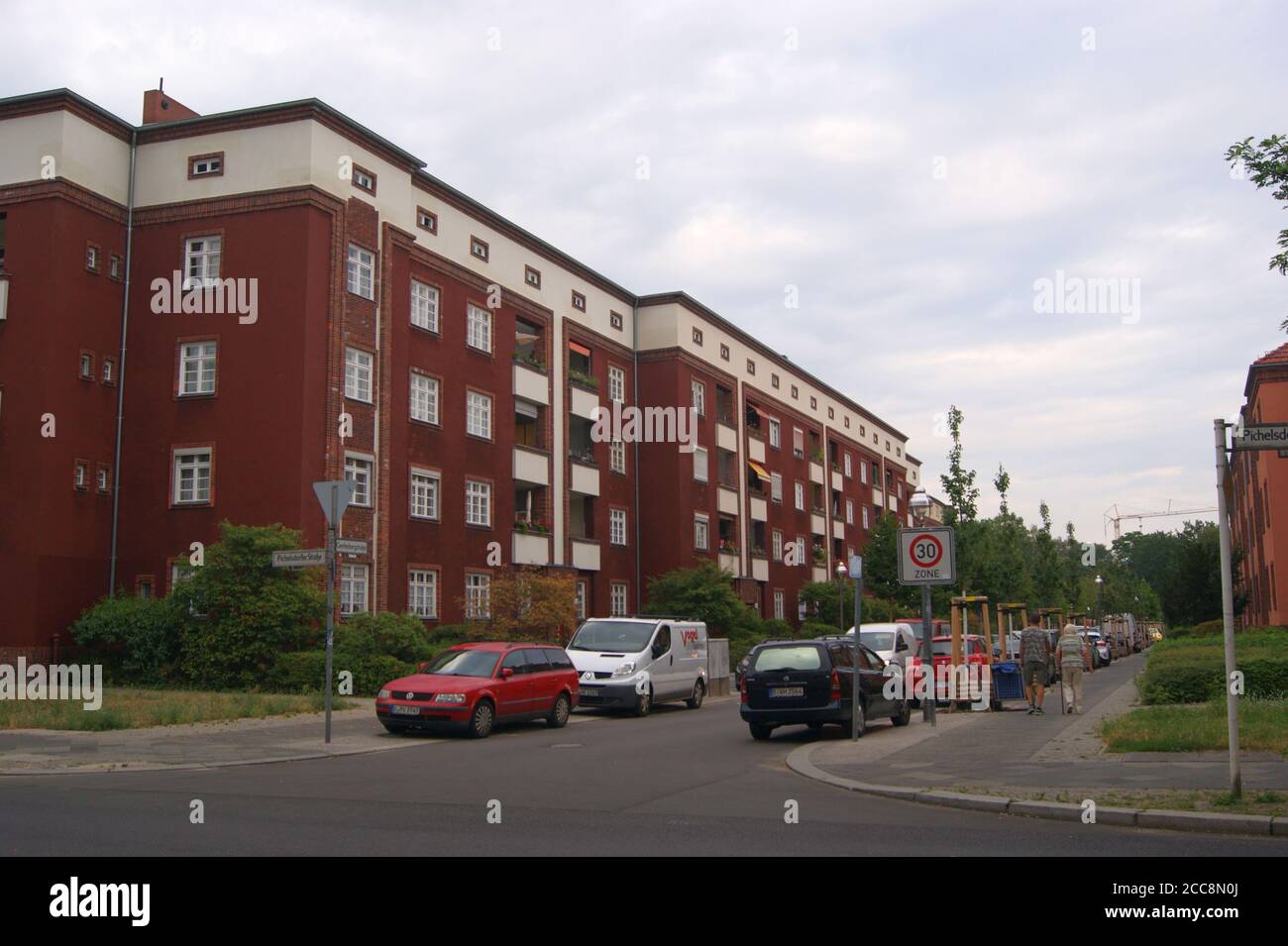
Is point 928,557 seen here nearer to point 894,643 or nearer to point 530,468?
point 894,643

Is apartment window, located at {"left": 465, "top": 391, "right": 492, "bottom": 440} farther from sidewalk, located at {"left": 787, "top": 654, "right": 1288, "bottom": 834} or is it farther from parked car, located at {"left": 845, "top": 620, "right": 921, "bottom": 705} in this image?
sidewalk, located at {"left": 787, "top": 654, "right": 1288, "bottom": 834}

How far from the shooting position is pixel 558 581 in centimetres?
3406

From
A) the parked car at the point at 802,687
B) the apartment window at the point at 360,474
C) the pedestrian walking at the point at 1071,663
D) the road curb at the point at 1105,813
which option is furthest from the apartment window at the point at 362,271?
the road curb at the point at 1105,813

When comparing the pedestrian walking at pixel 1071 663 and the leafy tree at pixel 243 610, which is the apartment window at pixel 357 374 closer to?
the leafy tree at pixel 243 610

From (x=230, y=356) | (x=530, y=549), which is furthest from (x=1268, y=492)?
(x=230, y=356)

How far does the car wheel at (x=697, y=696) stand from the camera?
26.8 m

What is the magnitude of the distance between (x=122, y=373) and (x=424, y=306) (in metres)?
8.89

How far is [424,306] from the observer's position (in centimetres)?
3625

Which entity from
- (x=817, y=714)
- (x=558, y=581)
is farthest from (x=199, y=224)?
(x=817, y=714)

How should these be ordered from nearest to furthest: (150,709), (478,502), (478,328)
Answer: (150,709), (478,502), (478,328)

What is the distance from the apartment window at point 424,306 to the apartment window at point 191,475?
7.68 meters

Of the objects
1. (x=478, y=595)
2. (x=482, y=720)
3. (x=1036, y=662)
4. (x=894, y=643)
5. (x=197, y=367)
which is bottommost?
(x=482, y=720)

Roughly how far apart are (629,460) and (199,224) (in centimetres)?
2200
